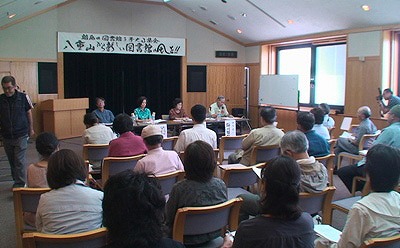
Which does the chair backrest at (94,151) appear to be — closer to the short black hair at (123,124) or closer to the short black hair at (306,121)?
the short black hair at (123,124)

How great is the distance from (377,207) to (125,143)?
9.24 feet

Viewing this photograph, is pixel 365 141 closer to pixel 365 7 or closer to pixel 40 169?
pixel 365 7

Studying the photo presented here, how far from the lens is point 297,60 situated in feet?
38.4

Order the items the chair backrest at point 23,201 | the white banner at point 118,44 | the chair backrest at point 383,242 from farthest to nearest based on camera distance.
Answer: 1. the white banner at point 118,44
2. the chair backrest at point 23,201
3. the chair backrest at point 383,242

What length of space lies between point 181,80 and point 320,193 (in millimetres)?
10112

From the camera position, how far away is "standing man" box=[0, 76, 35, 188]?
496 cm

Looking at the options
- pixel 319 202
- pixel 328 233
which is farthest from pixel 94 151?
pixel 328 233

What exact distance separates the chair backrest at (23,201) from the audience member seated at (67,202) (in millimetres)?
574

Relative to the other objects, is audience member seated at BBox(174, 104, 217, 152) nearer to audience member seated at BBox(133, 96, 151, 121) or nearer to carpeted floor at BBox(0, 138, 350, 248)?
carpeted floor at BBox(0, 138, 350, 248)

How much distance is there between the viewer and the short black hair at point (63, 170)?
2295 mm

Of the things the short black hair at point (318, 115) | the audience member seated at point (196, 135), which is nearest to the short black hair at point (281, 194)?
the audience member seated at point (196, 135)

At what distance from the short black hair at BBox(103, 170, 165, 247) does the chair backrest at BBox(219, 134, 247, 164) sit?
13.5 ft

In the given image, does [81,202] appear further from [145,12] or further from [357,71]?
[145,12]

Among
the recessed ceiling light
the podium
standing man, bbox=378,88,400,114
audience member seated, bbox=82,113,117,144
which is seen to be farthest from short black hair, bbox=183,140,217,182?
the podium
